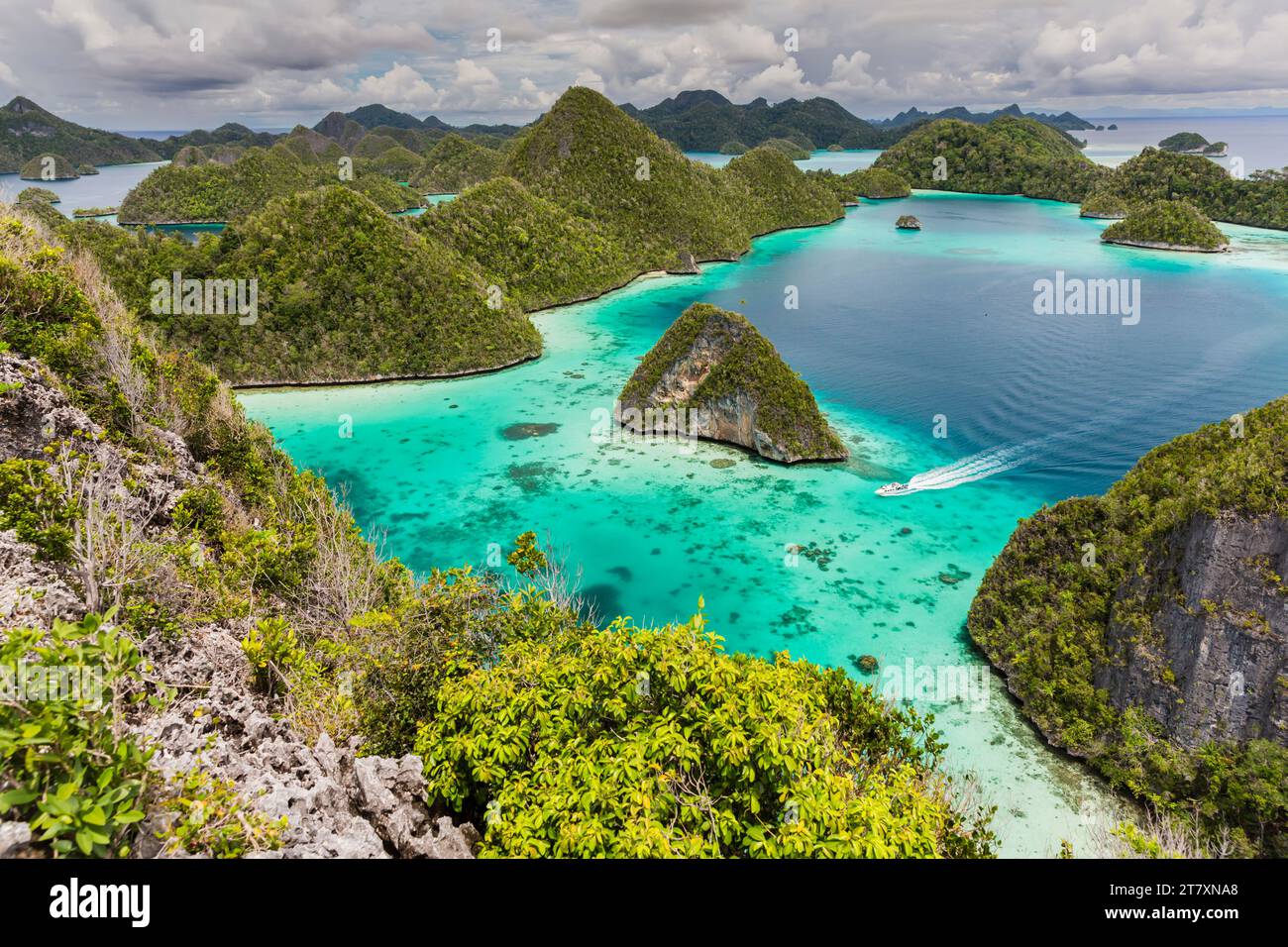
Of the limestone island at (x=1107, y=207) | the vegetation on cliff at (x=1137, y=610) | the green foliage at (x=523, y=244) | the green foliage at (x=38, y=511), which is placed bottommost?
the vegetation on cliff at (x=1137, y=610)

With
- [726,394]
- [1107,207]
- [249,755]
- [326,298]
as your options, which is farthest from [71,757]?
[1107,207]

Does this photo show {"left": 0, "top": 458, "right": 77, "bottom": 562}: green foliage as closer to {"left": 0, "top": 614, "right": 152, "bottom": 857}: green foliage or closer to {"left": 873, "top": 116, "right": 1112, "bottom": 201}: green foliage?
{"left": 0, "top": 614, "right": 152, "bottom": 857}: green foliage

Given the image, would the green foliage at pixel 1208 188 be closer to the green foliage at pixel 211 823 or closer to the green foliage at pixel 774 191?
the green foliage at pixel 774 191

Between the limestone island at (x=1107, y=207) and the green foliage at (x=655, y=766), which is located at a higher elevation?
the limestone island at (x=1107, y=207)

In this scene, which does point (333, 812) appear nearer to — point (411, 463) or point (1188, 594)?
point (1188, 594)

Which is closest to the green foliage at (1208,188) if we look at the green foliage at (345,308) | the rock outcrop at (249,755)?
the green foliage at (345,308)

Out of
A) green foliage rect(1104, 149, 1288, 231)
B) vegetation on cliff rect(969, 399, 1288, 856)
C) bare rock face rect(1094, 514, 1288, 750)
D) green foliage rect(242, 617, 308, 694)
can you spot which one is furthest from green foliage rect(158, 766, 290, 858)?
green foliage rect(1104, 149, 1288, 231)

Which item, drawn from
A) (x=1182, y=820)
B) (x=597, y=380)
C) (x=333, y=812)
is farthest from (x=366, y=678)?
(x=597, y=380)
